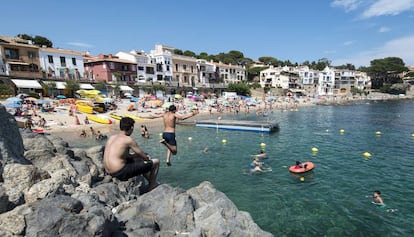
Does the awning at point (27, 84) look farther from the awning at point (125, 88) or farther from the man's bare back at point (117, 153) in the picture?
the man's bare back at point (117, 153)

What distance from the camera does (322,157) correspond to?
1878cm

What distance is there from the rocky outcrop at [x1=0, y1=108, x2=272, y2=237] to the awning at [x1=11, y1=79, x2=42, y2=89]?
3770 cm

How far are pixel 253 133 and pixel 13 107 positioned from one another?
1120 inches

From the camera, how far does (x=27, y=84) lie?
38594 millimetres

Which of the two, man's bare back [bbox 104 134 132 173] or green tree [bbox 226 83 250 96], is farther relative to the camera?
green tree [bbox 226 83 250 96]

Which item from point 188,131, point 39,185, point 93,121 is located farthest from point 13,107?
point 39,185

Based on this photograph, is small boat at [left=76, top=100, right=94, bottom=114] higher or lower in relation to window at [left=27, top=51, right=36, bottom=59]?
lower

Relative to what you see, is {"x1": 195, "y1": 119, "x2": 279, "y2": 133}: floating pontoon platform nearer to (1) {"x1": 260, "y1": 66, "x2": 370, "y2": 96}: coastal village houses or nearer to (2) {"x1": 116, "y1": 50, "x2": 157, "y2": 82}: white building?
(2) {"x1": 116, "y1": 50, "x2": 157, "y2": 82}: white building

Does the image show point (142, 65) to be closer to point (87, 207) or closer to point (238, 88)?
point (238, 88)

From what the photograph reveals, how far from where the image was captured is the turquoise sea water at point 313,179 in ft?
31.6

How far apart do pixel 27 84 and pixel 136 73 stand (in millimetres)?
24576

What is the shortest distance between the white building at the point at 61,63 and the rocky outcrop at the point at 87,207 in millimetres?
43896

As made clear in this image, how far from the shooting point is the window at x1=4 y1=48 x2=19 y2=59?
1536 inches

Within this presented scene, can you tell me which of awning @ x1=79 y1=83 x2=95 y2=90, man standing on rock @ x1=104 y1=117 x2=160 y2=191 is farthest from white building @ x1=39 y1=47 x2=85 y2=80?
man standing on rock @ x1=104 y1=117 x2=160 y2=191
